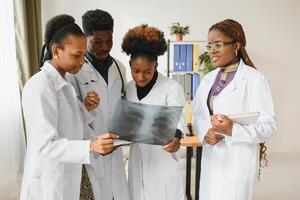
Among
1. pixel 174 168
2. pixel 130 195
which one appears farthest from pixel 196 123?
pixel 130 195

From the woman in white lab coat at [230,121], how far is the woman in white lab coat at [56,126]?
1.89 ft

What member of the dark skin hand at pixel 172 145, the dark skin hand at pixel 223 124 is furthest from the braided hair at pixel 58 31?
the dark skin hand at pixel 223 124

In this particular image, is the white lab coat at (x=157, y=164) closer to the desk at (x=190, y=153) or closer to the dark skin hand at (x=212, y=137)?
the dark skin hand at (x=212, y=137)

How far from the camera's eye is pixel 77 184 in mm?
1175

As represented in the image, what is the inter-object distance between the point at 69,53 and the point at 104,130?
478 millimetres

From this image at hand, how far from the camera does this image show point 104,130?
145 cm

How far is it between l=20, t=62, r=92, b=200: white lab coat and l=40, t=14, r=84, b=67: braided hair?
84 mm

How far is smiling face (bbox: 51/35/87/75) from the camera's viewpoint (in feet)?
3.59

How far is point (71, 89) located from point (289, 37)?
384cm

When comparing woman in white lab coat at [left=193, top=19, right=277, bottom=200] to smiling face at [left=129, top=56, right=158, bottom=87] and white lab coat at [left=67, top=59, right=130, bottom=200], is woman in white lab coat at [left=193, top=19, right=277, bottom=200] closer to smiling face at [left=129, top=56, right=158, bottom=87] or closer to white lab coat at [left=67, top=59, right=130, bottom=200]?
smiling face at [left=129, top=56, right=158, bottom=87]

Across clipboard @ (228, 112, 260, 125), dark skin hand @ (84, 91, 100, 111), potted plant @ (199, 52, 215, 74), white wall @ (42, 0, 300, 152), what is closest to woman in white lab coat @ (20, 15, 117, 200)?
dark skin hand @ (84, 91, 100, 111)

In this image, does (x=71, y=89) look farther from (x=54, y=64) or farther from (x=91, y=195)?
(x=91, y=195)

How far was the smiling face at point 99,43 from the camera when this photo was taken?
4.83 ft

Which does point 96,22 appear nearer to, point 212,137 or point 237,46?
point 237,46
